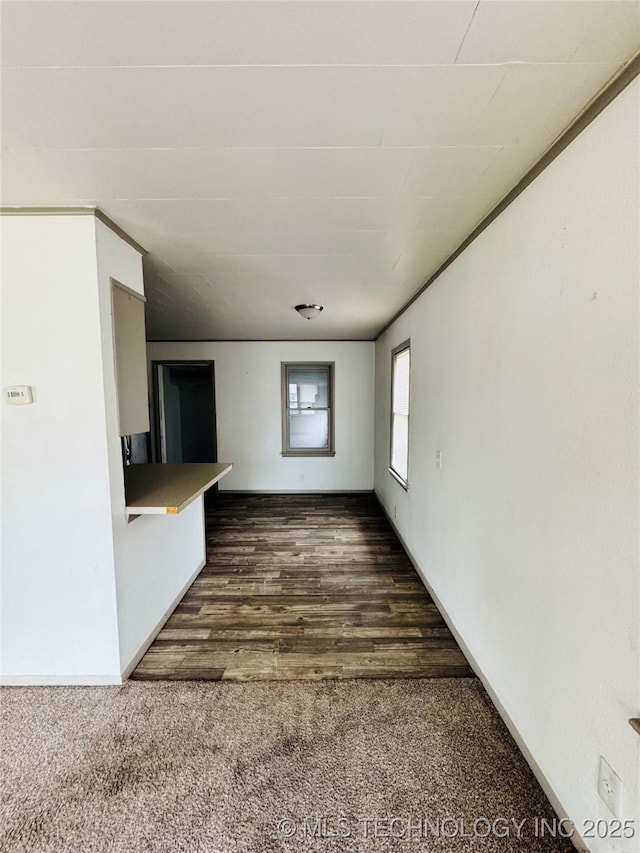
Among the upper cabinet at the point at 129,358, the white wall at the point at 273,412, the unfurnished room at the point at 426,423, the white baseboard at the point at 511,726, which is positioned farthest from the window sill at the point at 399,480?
the upper cabinet at the point at 129,358

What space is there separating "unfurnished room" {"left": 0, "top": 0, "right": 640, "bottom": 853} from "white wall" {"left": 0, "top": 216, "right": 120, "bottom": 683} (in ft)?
0.04

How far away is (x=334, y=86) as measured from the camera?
1001mm

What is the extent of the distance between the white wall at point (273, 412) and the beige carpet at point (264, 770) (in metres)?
3.64

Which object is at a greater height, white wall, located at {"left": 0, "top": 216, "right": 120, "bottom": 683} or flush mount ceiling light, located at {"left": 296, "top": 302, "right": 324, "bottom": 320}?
flush mount ceiling light, located at {"left": 296, "top": 302, "right": 324, "bottom": 320}

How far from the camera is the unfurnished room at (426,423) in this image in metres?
0.94

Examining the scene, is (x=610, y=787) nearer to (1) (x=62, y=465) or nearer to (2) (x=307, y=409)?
(1) (x=62, y=465)

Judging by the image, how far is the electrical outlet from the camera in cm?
98

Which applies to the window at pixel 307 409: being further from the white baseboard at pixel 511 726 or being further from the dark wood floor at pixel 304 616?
the white baseboard at pixel 511 726

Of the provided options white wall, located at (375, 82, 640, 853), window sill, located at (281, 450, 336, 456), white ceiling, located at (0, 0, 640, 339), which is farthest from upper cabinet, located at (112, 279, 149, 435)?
window sill, located at (281, 450, 336, 456)

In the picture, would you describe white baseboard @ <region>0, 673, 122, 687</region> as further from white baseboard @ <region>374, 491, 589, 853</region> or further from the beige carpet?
white baseboard @ <region>374, 491, 589, 853</region>

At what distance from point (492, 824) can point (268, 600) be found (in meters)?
1.72

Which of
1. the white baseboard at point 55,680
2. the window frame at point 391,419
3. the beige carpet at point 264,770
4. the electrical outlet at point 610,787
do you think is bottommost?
the beige carpet at point 264,770

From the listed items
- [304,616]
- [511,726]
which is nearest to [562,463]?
[511,726]

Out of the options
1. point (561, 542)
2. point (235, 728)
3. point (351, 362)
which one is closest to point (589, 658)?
point (561, 542)
